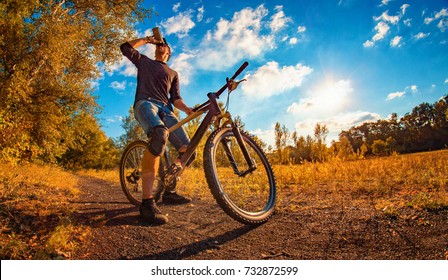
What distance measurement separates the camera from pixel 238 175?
3.59 meters

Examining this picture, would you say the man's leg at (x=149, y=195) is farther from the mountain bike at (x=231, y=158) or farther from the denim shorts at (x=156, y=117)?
the denim shorts at (x=156, y=117)

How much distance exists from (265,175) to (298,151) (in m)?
6.24

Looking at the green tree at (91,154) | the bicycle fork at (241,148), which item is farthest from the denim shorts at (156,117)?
the green tree at (91,154)

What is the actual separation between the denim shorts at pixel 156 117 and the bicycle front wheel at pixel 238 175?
0.70m

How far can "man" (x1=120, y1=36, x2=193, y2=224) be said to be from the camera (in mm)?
3264

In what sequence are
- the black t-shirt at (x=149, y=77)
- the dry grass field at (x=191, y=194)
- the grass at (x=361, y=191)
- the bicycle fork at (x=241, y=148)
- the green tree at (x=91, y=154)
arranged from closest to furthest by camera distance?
the dry grass field at (x=191, y=194) < the grass at (x=361, y=191) < the bicycle fork at (x=241, y=148) < the black t-shirt at (x=149, y=77) < the green tree at (x=91, y=154)

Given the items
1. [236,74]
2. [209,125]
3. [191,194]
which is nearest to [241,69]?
[236,74]

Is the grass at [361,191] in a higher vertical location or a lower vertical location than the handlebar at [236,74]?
lower

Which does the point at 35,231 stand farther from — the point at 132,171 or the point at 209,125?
the point at 209,125

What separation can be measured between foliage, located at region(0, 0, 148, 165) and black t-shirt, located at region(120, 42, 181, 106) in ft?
29.2

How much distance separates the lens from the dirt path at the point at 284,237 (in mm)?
2098

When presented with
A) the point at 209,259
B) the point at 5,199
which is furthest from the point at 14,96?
the point at 209,259

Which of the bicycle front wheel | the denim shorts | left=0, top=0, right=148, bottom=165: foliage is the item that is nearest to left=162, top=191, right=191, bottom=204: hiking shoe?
the bicycle front wheel

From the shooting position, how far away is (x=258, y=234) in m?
2.63
